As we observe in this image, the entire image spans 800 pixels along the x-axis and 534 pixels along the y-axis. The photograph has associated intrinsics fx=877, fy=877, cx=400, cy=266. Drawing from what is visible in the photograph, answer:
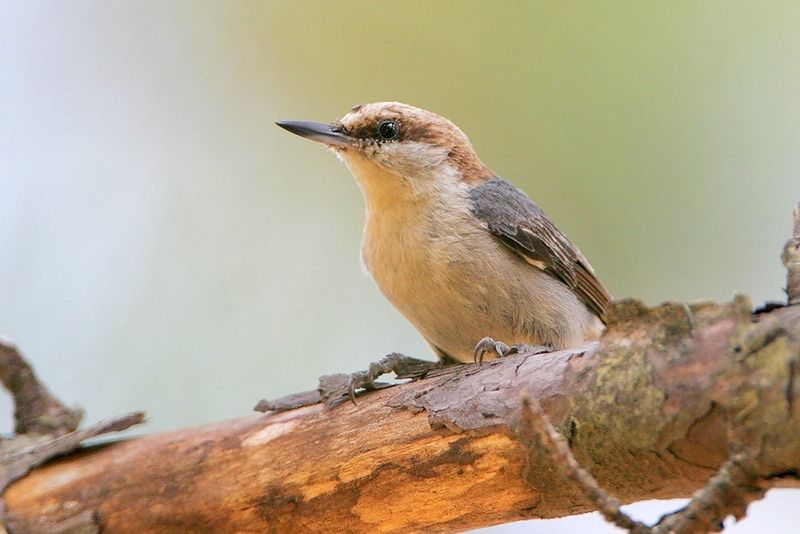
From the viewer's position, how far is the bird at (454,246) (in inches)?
146

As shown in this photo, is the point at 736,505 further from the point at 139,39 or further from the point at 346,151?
the point at 139,39

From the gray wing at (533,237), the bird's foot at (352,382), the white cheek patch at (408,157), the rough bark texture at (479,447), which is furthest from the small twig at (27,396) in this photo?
the gray wing at (533,237)

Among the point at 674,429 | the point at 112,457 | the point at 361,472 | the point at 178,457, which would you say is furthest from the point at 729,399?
the point at 112,457

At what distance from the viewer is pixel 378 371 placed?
328 cm

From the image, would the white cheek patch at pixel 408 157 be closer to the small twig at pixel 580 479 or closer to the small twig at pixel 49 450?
the small twig at pixel 49 450

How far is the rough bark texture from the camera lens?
208 centimetres

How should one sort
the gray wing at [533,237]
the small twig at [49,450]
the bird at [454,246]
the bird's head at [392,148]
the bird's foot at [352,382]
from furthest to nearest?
the bird's head at [392,148], the gray wing at [533,237], the bird at [454,246], the small twig at [49,450], the bird's foot at [352,382]

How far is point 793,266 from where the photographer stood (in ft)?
7.42

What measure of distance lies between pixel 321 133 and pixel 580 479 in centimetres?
251

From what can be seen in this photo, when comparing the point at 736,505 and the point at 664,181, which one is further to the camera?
the point at 664,181

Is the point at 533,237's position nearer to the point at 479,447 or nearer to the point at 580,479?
the point at 479,447

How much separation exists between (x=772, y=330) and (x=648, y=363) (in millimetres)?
338

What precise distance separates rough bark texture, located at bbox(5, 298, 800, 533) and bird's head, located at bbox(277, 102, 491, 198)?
4.08 ft

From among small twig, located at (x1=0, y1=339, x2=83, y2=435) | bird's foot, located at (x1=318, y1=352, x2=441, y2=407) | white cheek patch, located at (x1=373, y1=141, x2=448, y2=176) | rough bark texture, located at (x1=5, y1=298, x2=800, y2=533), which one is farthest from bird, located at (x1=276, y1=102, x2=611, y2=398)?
small twig, located at (x1=0, y1=339, x2=83, y2=435)
